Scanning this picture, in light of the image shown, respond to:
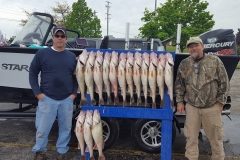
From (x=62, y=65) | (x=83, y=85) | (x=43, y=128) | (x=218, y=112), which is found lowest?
(x=43, y=128)

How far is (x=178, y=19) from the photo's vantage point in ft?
78.6

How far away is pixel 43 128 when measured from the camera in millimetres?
3564

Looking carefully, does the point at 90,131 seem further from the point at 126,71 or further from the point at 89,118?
the point at 126,71

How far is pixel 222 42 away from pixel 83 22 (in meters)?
21.4

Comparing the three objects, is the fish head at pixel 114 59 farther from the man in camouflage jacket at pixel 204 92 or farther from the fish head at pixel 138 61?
the man in camouflage jacket at pixel 204 92

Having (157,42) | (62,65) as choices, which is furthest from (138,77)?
(157,42)

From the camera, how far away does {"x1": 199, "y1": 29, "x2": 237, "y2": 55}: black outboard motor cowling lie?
175 inches

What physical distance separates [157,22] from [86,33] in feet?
23.2

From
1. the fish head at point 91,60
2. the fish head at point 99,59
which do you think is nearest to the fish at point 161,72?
the fish head at point 99,59

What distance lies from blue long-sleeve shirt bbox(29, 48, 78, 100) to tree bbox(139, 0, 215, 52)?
62.8 ft

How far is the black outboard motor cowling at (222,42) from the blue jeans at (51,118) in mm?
2863

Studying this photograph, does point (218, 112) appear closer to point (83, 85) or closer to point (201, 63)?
point (201, 63)

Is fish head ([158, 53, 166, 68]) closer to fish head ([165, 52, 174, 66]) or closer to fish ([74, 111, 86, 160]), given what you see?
fish head ([165, 52, 174, 66])

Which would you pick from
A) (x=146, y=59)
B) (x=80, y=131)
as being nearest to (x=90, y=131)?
(x=80, y=131)
